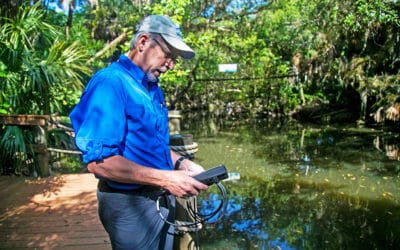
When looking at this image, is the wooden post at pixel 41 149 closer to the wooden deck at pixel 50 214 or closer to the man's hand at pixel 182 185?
the wooden deck at pixel 50 214

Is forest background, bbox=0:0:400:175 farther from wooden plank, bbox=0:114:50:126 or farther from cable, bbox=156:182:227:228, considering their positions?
cable, bbox=156:182:227:228

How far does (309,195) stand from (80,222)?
372cm

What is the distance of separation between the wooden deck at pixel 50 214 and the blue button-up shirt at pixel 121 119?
2.28 m

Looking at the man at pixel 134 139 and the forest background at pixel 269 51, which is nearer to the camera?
the man at pixel 134 139

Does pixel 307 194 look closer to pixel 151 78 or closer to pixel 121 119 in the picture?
pixel 151 78

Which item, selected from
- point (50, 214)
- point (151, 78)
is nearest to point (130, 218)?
point (151, 78)

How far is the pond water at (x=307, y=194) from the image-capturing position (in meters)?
4.99

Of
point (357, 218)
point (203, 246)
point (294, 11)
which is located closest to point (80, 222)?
point (203, 246)

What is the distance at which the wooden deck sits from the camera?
385cm

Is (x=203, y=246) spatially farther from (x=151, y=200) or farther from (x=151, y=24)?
(x=151, y=24)

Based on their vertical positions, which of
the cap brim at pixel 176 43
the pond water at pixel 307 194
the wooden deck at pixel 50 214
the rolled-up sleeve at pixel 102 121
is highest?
the cap brim at pixel 176 43

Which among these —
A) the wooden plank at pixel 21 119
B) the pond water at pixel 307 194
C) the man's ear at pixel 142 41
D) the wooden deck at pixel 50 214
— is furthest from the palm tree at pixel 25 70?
the man's ear at pixel 142 41

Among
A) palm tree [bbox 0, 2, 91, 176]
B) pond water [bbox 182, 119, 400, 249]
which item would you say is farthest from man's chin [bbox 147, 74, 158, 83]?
palm tree [bbox 0, 2, 91, 176]

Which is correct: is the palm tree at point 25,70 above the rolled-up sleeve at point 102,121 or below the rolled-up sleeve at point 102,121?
above
